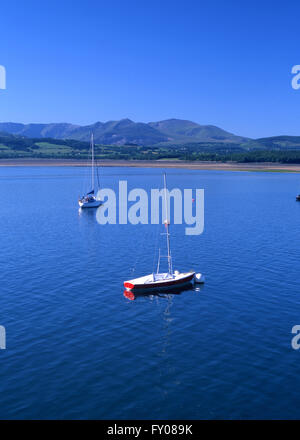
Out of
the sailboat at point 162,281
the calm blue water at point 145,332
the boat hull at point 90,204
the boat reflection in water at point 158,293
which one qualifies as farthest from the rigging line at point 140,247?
the boat hull at point 90,204

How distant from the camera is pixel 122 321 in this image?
46.8 metres

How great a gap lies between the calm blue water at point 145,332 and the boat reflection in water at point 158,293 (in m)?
0.81

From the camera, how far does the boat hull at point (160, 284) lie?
55.4 m

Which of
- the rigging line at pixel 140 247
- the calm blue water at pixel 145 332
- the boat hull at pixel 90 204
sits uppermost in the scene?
the boat hull at pixel 90 204

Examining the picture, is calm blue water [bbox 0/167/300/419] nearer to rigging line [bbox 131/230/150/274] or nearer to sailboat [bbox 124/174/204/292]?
rigging line [bbox 131/230/150/274]

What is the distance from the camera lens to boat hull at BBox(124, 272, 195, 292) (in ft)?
182

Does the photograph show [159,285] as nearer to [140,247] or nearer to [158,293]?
[158,293]

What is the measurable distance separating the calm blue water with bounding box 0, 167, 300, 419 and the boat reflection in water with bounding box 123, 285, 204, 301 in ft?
2.67

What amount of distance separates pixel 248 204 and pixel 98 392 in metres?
124

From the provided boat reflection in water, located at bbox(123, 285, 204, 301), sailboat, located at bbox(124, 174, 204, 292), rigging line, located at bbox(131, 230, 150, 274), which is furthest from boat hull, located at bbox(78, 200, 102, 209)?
boat reflection in water, located at bbox(123, 285, 204, 301)

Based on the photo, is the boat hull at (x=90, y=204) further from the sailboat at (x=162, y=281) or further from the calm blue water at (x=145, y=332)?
the sailboat at (x=162, y=281)

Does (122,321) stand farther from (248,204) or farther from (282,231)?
(248,204)
